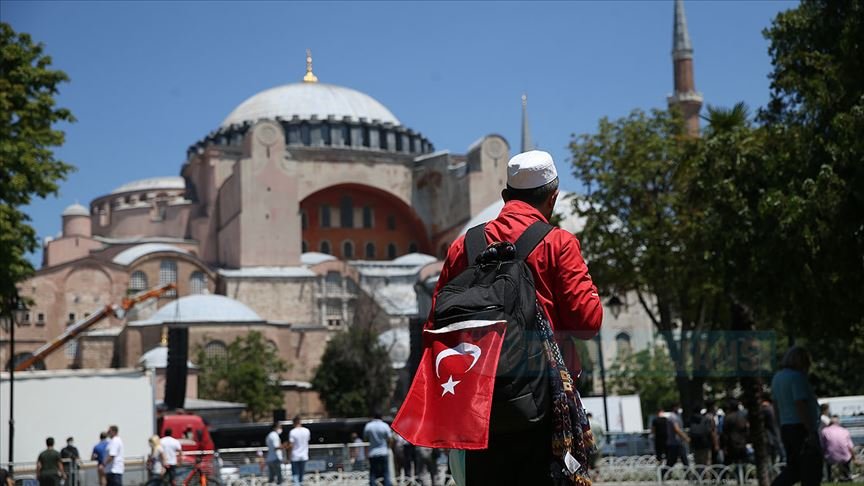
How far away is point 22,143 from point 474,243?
16.5 meters

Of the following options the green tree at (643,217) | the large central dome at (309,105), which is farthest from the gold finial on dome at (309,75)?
the green tree at (643,217)

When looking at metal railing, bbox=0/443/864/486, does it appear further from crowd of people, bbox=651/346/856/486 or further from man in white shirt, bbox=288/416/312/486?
man in white shirt, bbox=288/416/312/486

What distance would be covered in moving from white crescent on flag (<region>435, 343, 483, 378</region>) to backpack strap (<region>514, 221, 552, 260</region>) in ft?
1.09

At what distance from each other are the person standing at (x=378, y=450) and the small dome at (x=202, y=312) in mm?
41325

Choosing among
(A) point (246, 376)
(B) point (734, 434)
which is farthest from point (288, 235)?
(B) point (734, 434)

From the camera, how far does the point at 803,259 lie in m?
12.3

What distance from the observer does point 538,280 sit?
125 inches

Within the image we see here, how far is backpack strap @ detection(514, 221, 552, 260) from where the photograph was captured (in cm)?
321

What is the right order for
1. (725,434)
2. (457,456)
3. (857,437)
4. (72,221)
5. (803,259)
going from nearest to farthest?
(457,456), (803,259), (725,434), (857,437), (72,221)

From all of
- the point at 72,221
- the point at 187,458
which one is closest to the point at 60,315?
the point at 72,221

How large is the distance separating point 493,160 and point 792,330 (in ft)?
174

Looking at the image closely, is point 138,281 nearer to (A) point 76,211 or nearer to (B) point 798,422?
(A) point 76,211

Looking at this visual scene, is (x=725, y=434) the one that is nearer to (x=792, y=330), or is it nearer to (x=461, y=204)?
(x=792, y=330)

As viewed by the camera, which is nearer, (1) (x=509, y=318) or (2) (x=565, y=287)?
(1) (x=509, y=318)
